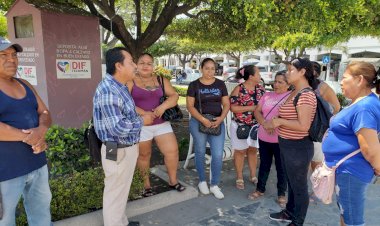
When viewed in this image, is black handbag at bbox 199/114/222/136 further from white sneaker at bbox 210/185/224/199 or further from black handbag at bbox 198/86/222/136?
white sneaker at bbox 210/185/224/199

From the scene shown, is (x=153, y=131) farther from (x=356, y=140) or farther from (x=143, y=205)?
(x=356, y=140)

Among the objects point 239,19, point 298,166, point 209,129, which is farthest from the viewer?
point 239,19

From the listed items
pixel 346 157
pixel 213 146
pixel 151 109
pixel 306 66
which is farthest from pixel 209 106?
pixel 346 157

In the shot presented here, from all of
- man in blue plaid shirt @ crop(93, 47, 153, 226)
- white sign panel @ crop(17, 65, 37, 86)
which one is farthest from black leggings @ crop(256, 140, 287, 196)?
white sign panel @ crop(17, 65, 37, 86)

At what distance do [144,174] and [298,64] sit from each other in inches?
84.8

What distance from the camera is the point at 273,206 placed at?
3.86m

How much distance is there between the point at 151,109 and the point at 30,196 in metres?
1.58

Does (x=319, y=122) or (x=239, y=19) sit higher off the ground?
(x=239, y=19)

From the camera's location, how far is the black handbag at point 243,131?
4207mm

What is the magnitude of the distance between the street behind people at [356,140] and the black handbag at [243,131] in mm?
1766

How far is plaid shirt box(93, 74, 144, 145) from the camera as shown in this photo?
263 cm

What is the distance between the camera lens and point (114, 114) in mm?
2633

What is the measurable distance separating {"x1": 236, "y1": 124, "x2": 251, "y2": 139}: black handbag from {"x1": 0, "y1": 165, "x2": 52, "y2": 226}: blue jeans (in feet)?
8.11

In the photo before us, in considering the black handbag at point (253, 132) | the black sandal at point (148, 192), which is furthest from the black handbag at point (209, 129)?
the black sandal at point (148, 192)
